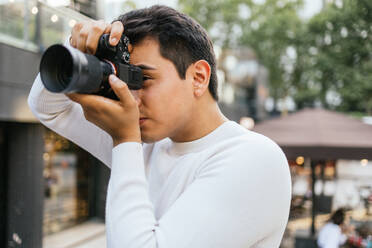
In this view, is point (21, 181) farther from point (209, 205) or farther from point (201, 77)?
point (209, 205)

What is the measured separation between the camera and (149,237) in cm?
87

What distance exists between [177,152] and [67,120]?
1.33 feet

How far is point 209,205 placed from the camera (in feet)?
2.92

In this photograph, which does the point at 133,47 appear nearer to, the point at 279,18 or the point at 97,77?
the point at 97,77

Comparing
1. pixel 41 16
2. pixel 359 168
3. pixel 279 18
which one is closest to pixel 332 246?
pixel 41 16

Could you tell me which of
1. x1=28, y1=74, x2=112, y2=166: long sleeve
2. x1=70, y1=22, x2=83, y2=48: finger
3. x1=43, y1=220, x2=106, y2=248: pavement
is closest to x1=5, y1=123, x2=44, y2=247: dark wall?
x1=43, y1=220, x2=106, y2=248: pavement

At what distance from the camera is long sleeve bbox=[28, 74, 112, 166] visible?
119cm

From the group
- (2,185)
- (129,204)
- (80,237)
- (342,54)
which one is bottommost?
(80,237)

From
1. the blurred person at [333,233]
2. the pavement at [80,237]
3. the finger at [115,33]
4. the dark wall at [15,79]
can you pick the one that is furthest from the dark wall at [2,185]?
the finger at [115,33]

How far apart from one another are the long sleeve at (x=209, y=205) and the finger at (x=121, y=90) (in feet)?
0.35

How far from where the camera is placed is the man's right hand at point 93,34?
944 millimetres

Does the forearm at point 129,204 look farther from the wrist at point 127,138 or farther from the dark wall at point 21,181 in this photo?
the dark wall at point 21,181

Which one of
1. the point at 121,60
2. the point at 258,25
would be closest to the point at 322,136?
the point at 121,60

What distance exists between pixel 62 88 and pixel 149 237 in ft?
1.29
